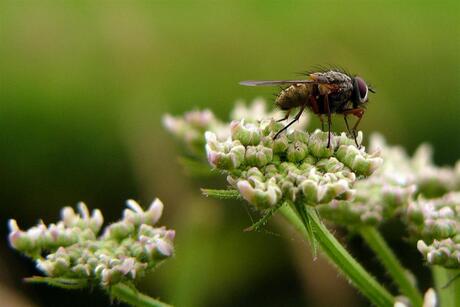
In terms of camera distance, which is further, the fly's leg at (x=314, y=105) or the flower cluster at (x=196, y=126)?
the flower cluster at (x=196, y=126)

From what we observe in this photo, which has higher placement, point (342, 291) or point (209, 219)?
point (209, 219)

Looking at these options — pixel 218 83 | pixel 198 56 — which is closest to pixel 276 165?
pixel 218 83

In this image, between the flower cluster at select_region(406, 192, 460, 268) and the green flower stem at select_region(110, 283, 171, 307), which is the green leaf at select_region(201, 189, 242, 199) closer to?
the green flower stem at select_region(110, 283, 171, 307)

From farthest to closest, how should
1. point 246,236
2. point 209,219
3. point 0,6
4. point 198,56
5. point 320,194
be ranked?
point 0,6, point 198,56, point 246,236, point 209,219, point 320,194

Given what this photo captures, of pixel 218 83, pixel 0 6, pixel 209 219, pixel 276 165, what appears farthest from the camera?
pixel 0 6

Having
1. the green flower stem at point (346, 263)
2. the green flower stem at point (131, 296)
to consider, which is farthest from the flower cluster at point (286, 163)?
the green flower stem at point (131, 296)

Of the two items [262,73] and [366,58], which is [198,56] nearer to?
[262,73]

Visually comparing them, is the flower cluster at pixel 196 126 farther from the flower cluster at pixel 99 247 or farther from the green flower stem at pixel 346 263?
the green flower stem at pixel 346 263
